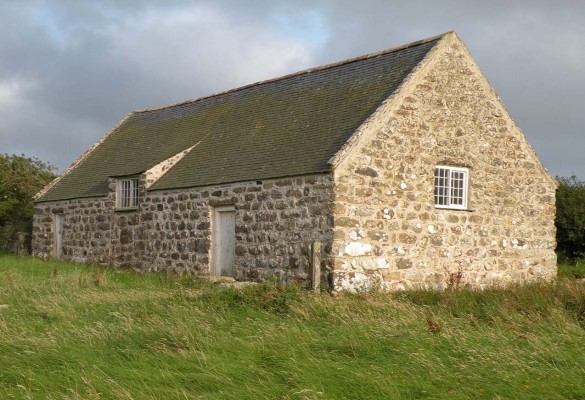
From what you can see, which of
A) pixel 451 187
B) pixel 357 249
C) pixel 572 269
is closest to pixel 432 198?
pixel 451 187

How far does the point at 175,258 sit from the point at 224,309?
9.05 metres

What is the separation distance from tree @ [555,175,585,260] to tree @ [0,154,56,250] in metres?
23.9

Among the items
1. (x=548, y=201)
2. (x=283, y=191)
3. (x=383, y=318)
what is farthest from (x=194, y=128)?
(x=383, y=318)

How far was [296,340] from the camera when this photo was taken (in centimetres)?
1023

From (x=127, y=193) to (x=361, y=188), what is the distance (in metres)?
10.3

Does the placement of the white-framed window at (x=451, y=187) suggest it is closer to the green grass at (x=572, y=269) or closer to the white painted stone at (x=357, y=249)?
the white painted stone at (x=357, y=249)

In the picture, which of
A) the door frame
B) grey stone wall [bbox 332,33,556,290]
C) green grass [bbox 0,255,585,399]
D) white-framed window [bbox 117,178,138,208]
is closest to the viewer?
green grass [bbox 0,255,585,399]

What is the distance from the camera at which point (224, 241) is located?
2103cm

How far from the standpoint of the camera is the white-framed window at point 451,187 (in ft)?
64.6

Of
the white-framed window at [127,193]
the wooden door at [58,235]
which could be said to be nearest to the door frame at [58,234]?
the wooden door at [58,235]

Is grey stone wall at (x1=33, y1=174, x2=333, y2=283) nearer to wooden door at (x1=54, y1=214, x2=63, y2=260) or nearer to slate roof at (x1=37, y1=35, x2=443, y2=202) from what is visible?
wooden door at (x1=54, y1=214, x2=63, y2=260)

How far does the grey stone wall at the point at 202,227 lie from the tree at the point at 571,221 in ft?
39.8

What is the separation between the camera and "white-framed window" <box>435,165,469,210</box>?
64.6 ft

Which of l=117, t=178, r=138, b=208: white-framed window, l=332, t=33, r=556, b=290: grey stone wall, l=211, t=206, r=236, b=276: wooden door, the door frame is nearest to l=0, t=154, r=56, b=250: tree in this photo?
the door frame
